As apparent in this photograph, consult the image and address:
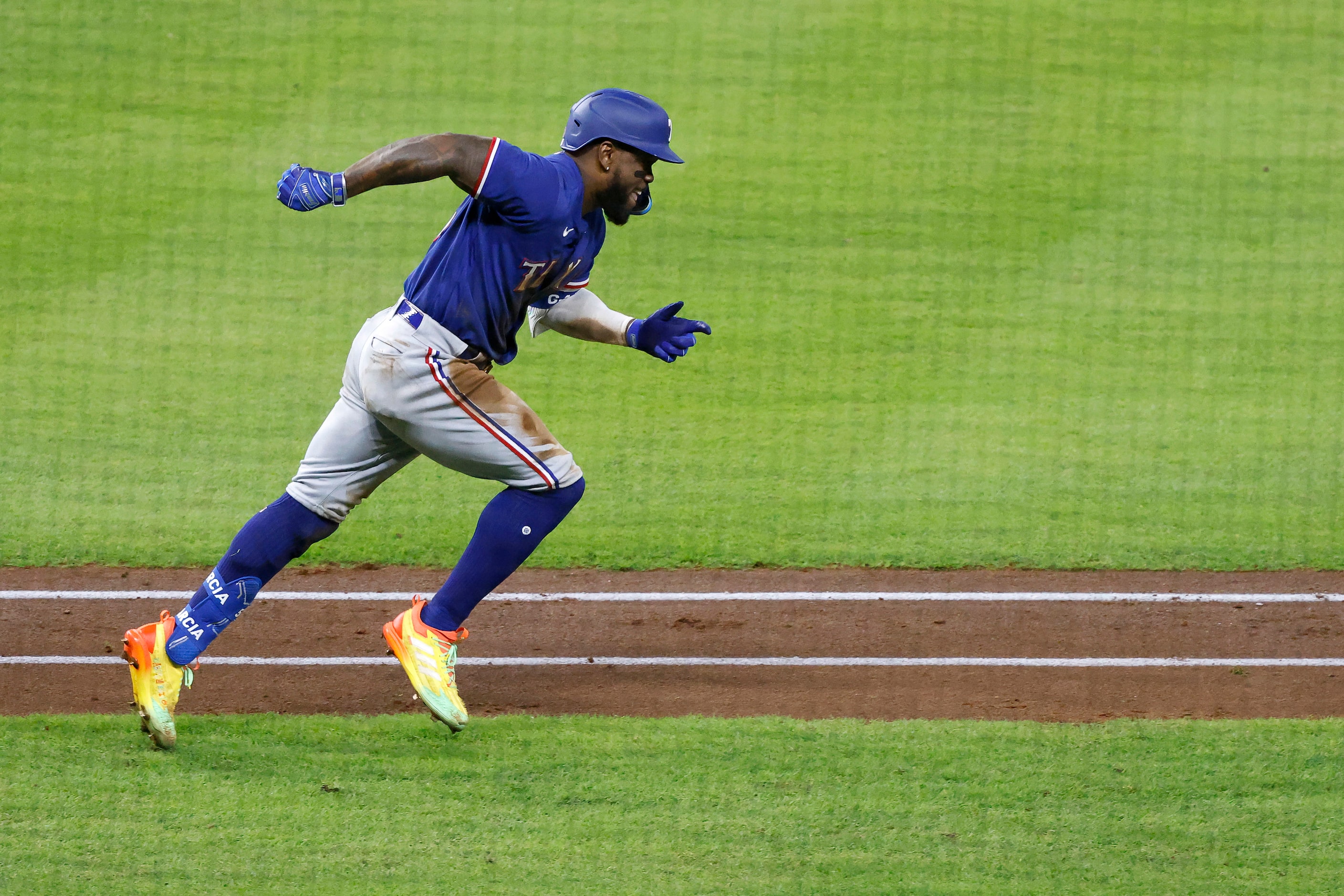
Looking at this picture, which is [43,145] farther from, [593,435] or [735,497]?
[735,497]

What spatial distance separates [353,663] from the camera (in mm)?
5152

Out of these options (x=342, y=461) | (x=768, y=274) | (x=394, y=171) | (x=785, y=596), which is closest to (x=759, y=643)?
(x=785, y=596)

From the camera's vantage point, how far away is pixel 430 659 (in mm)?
4410

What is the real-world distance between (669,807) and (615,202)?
1791 mm

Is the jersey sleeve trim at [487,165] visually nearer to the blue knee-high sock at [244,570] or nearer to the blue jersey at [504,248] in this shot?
the blue jersey at [504,248]

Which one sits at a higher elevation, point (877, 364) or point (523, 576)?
point (877, 364)

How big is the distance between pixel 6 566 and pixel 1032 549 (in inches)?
169

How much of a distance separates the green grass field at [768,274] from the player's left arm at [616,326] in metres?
1.65

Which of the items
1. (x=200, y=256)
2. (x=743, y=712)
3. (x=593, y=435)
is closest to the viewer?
(x=743, y=712)

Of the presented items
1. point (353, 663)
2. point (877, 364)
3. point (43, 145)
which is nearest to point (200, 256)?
point (43, 145)

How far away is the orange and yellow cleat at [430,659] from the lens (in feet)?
14.3

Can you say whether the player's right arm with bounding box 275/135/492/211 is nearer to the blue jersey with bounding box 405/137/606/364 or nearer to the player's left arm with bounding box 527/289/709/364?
the blue jersey with bounding box 405/137/606/364

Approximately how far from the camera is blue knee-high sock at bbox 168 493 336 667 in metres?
4.39

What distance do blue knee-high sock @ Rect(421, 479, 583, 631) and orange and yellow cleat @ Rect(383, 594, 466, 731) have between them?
0.03 meters
